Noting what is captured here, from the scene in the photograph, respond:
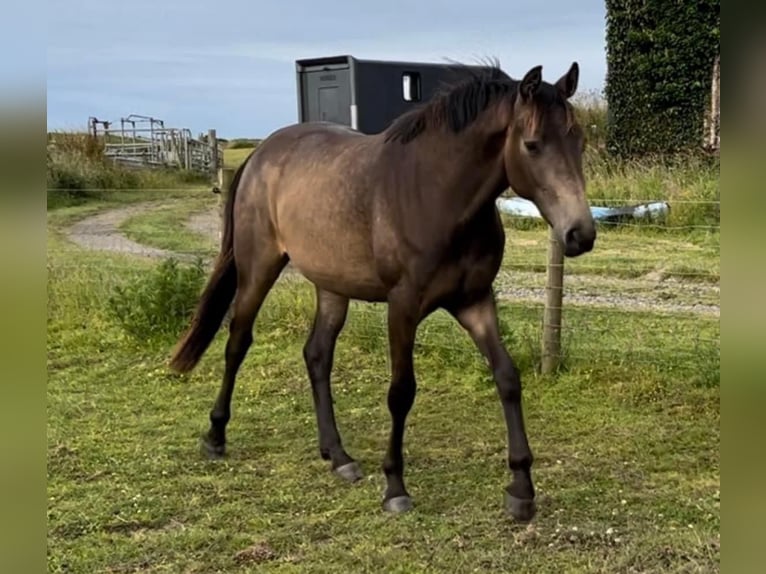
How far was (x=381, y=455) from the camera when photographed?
163 inches

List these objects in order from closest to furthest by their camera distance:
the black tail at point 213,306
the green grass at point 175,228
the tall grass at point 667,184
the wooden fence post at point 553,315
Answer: the black tail at point 213,306 → the wooden fence post at point 553,315 → the tall grass at point 667,184 → the green grass at point 175,228

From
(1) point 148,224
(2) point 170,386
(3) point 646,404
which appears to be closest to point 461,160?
(3) point 646,404

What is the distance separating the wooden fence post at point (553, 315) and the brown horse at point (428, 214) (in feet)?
5.45

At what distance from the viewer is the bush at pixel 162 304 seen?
630cm

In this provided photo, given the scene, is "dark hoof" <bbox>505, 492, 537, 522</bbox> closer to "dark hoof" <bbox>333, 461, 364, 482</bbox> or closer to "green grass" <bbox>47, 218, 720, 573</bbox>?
"green grass" <bbox>47, 218, 720, 573</bbox>

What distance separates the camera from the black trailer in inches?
397

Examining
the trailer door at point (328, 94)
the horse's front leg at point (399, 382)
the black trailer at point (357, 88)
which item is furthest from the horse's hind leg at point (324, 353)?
the trailer door at point (328, 94)

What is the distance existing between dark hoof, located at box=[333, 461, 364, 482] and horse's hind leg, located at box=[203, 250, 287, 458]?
70cm

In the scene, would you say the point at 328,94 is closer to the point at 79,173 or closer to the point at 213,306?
the point at 79,173

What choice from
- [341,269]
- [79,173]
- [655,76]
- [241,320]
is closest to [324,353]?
[241,320]

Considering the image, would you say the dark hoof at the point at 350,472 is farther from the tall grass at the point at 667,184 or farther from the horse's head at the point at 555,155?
the tall grass at the point at 667,184

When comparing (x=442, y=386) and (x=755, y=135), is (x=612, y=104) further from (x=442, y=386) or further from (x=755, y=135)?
(x=755, y=135)

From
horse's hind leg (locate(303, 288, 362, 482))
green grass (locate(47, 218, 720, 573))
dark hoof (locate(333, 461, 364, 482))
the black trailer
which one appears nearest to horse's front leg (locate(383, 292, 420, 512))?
green grass (locate(47, 218, 720, 573))

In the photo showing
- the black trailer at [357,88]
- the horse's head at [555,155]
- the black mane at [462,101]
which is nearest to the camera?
the horse's head at [555,155]
